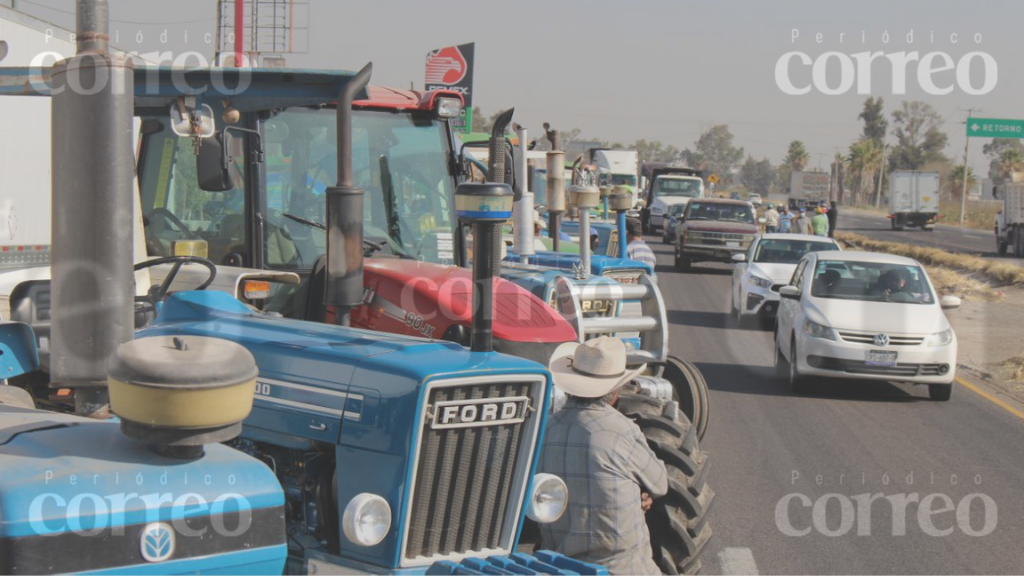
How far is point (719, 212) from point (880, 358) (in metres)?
20.5

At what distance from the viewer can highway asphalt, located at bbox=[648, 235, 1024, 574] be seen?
7340 mm

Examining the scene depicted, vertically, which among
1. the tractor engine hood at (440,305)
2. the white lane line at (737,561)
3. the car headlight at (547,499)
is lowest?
the white lane line at (737,561)

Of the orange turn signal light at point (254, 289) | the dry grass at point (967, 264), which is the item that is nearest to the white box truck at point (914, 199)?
the dry grass at point (967, 264)

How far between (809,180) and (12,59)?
2766 inches

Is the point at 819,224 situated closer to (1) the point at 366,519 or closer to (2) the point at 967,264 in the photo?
(2) the point at 967,264

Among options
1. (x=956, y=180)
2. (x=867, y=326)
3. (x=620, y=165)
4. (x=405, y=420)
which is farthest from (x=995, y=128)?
(x=956, y=180)

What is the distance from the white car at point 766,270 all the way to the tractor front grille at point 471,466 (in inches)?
626

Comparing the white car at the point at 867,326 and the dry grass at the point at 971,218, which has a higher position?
the white car at the point at 867,326

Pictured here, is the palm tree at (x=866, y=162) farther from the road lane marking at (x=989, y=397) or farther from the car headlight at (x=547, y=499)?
the car headlight at (x=547, y=499)

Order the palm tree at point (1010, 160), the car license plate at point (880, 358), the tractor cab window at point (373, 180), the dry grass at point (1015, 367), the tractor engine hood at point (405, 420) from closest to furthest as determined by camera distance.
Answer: the tractor engine hood at point (405, 420), the tractor cab window at point (373, 180), the car license plate at point (880, 358), the dry grass at point (1015, 367), the palm tree at point (1010, 160)

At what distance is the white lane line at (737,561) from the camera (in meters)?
6.91

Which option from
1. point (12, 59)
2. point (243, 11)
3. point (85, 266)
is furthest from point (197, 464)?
point (243, 11)

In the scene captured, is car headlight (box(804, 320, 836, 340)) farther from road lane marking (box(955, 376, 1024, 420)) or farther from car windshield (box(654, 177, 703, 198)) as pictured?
car windshield (box(654, 177, 703, 198))

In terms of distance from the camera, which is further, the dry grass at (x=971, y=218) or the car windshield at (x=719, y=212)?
the dry grass at (x=971, y=218)
